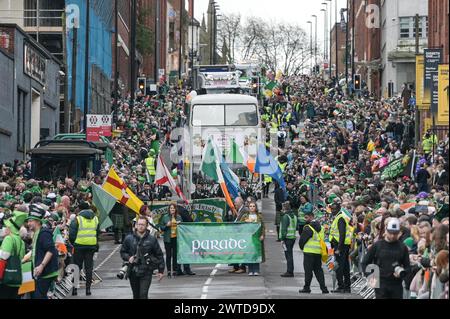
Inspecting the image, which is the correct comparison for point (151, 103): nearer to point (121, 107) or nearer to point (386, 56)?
point (121, 107)

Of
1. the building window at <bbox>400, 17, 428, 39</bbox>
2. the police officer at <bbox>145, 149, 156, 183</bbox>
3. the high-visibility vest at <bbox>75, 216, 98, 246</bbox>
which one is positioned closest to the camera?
the high-visibility vest at <bbox>75, 216, 98, 246</bbox>

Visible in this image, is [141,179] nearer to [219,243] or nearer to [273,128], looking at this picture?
[273,128]

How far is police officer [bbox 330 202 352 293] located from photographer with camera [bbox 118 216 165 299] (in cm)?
597

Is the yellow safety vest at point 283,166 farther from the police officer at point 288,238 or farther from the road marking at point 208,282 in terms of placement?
the police officer at point 288,238

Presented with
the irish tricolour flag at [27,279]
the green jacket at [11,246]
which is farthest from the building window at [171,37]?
the green jacket at [11,246]

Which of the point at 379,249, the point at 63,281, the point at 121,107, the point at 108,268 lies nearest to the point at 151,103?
the point at 121,107

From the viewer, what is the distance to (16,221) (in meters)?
20.2

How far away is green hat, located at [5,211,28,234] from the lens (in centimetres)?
1965

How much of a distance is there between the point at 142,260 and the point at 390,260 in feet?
12.0

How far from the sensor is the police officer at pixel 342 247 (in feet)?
84.4

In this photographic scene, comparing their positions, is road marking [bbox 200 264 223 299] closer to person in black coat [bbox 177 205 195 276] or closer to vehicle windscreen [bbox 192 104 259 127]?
person in black coat [bbox 177 205 195 276]

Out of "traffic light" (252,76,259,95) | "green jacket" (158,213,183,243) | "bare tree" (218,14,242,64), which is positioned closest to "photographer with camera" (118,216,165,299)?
"green jacket" (158,213,183,243)

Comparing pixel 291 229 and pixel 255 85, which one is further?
pixel 255 85

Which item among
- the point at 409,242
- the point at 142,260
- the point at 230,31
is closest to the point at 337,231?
the point at 409,242
